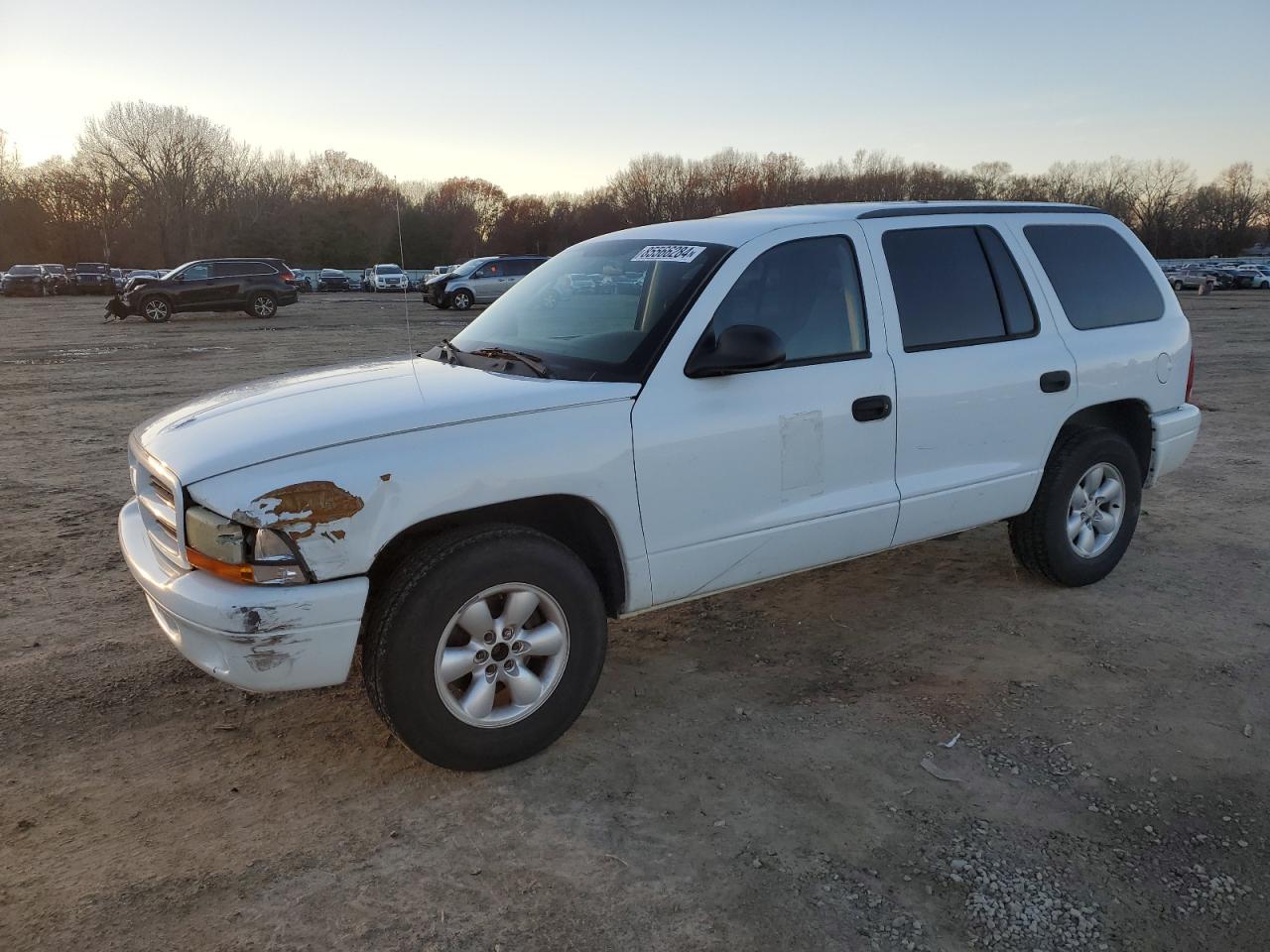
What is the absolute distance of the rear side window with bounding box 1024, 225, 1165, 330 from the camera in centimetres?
455

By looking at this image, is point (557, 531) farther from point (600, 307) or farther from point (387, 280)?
point (387, 280)

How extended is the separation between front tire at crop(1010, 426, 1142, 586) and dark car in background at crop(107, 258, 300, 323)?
25.7 metres

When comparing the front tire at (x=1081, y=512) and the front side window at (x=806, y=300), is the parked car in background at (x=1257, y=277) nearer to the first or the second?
the front tire at (x=1081, y=512)

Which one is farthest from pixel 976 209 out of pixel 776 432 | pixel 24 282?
pixel 24 282

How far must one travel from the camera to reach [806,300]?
3.78 meters

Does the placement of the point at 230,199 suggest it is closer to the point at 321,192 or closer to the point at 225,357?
the point at 321,192

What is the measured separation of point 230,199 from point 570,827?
90.4 meters

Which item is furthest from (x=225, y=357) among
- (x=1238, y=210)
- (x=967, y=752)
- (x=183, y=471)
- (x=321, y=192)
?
(x=1238, y=210)

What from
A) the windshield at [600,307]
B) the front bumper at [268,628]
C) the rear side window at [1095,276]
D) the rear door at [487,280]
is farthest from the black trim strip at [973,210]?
the rear door at [487,280]

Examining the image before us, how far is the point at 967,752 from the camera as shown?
329 cm

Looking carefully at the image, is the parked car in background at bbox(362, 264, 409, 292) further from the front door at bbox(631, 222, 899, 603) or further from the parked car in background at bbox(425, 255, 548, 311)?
the front door at bbox(631, 222, 899, 603)

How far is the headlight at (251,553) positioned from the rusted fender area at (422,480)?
48mm

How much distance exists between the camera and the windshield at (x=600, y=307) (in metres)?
3.46

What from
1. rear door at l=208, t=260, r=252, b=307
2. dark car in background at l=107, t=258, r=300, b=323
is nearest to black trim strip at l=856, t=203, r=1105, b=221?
dark car in background at l=107, t=258, r=300, b=323
